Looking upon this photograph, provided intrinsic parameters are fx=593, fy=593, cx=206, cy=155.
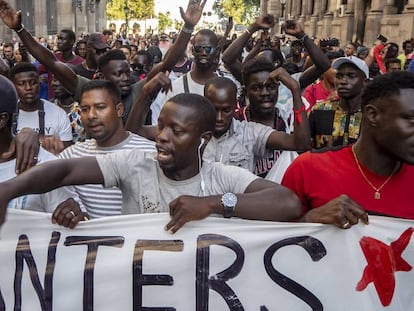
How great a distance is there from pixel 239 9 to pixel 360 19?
2140 inches

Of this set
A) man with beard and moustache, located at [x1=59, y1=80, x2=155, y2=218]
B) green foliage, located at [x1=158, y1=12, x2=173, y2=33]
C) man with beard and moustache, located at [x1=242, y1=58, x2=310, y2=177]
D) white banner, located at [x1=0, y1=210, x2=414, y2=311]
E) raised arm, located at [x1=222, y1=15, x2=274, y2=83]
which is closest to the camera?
white banner, located at [x1=0, y1=210, x2=414, y2=311]

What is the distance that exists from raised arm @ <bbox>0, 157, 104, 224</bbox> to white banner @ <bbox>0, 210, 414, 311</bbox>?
240 mm

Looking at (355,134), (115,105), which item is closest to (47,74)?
(115,105)

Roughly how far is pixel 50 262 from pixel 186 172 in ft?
2.59

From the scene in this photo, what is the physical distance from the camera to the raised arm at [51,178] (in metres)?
2.57

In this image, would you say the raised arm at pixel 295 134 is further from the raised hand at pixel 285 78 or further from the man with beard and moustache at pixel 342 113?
the man with beard and moustache at pixel 342 113

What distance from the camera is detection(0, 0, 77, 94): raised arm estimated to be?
17.1 feet

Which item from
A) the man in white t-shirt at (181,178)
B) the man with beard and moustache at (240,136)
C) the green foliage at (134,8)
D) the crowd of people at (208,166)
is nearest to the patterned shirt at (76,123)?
the crowd of people at (208,166)

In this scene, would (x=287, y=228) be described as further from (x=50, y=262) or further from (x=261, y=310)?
(x=50, y=262)

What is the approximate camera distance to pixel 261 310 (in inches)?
111

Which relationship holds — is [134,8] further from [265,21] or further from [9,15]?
[9,15]

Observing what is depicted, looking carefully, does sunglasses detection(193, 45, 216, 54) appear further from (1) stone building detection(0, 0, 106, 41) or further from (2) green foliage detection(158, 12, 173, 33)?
(2) green foliage detection(158, 12, 173, 33)

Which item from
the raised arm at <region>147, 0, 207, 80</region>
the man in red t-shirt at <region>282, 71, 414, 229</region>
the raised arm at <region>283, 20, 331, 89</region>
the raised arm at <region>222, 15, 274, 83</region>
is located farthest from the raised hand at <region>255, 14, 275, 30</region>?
the man in red t-shirt at <region>282, 71, 414, 229</region>

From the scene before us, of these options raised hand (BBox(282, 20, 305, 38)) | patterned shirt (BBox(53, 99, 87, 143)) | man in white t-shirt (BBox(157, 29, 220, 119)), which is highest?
raised hand (BBox(282, 20, 305, 38))
